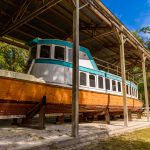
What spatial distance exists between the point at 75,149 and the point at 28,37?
9.29 m

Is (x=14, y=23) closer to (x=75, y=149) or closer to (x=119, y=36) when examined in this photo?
(x=119, y=36)

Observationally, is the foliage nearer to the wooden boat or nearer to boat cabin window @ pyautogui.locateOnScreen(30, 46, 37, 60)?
boat cabin window @ pyautogui.locateOnScreen(30, 46, 37, 60)

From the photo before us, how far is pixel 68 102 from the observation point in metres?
8.84

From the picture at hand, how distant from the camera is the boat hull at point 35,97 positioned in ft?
22.4

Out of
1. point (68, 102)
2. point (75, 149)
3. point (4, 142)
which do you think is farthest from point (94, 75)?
point (4, 142)

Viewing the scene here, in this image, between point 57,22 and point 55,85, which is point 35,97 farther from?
point 57,22

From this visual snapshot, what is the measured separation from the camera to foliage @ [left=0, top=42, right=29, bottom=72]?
80.7 feet

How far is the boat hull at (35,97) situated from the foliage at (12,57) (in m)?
16.2

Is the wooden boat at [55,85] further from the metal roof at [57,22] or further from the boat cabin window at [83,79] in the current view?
the metal roof at [57,22]

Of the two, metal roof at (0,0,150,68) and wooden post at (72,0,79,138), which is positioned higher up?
metal roof at (0,0,150,68)

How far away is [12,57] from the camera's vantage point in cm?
2564

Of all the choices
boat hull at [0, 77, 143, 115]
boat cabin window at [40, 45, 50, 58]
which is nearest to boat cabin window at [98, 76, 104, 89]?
boat hull at [0, 77, 143, 115]

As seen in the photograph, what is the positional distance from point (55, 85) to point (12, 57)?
62.2ft

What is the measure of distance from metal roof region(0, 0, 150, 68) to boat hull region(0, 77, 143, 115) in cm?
339
